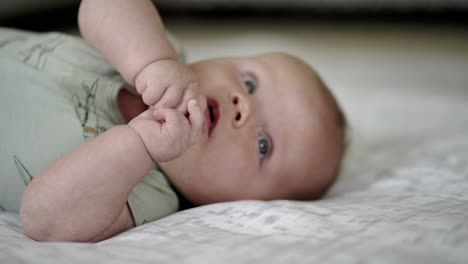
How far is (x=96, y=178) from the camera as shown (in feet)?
2.37

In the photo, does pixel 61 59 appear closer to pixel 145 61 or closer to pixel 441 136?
pixel 145 61

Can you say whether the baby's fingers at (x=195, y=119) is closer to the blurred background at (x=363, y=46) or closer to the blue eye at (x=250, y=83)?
the blue eye at (x=250, y=83)

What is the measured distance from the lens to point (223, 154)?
930 millimetres

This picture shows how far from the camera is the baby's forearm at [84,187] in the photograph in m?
0.72

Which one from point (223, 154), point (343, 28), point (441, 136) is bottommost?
point (223, 154)

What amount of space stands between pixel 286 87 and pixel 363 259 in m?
0.49

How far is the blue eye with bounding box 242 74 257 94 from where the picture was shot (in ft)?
3.36

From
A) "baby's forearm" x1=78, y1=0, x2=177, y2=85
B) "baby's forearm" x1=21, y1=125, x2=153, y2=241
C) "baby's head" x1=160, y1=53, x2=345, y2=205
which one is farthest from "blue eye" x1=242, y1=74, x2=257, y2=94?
"baby's forearm" x1=21, y1=125, x2=153, y2=241

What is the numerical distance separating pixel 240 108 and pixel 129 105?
24 cm

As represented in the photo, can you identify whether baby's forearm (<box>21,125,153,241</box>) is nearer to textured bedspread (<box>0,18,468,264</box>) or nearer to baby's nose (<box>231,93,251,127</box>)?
textured bedspread (<box>0,18,468,264</box>)

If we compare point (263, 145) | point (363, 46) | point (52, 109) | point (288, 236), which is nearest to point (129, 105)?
point (52, 109)

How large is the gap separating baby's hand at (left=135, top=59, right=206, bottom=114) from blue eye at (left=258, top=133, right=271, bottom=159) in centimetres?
21

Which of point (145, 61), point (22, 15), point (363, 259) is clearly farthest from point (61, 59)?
point (22, 15)

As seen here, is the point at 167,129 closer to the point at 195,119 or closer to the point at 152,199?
the point at 195,119
